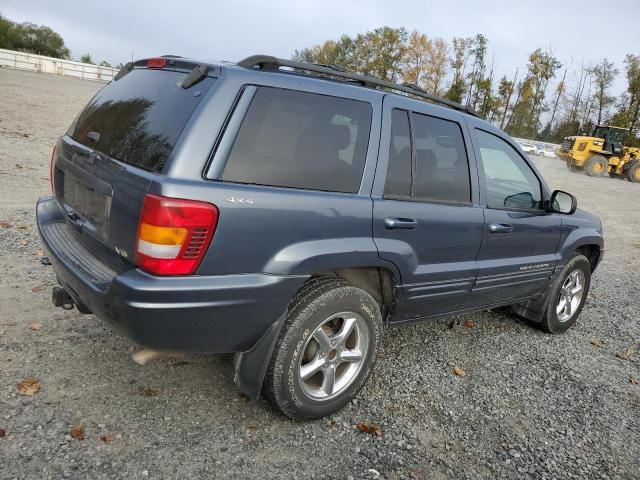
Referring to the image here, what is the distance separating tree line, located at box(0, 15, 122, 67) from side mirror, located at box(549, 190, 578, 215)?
227 ft

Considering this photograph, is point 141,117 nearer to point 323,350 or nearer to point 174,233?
point 174,233

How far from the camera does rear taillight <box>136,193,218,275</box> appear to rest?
2.15 metres

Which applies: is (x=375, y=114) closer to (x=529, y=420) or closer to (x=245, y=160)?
(x=245, y=160)

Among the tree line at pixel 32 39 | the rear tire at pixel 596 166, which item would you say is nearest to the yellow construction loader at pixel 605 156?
the rear tire at pixel 596 166

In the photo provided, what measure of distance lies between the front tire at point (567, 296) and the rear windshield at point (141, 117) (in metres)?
3.59

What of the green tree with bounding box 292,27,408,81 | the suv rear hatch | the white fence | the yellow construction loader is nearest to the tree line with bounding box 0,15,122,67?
the white fence

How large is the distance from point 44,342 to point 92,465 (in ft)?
4.29

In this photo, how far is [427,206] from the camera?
3072 mm

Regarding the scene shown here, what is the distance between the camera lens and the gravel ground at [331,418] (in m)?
2.47

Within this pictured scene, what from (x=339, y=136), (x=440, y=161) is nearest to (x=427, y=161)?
(x=440, y=161)

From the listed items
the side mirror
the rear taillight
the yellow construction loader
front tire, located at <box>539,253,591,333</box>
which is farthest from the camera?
the yellow construction loader

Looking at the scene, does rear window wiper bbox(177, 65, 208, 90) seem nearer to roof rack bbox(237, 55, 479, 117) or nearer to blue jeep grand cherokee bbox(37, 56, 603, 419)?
blue jeep grand cherokee bbox(37, 56, 603, 419)

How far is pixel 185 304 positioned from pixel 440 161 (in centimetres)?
191

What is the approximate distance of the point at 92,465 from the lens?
2.32 metres
